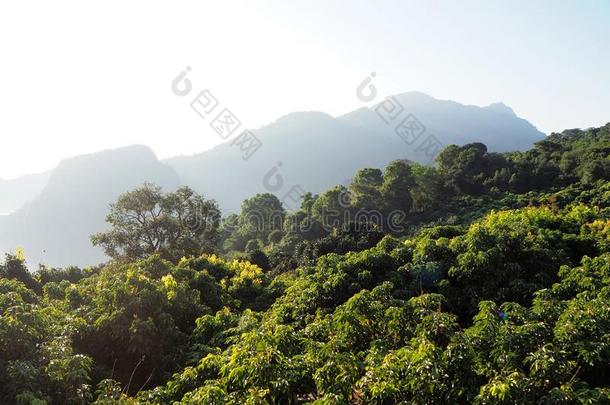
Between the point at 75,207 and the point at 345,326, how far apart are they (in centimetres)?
18681

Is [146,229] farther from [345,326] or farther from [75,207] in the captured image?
[75,207]

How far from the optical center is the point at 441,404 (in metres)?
6.66

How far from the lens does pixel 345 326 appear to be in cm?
934

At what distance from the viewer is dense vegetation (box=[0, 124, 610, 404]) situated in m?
6.84

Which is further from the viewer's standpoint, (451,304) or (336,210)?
(336,210)

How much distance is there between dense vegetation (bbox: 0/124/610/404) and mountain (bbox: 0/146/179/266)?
511 feet

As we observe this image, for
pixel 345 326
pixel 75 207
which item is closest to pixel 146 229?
pixel 345 326

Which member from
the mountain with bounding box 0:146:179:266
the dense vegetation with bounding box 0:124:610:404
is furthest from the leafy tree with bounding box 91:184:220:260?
the mountain with bounding box 0:146:179:266

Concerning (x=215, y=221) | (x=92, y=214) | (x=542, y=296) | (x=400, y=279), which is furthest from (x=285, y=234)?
(x=92, y=214)

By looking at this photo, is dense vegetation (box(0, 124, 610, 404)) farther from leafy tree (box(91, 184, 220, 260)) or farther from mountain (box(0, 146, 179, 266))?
mountain (box(0, 146, 179, 266))

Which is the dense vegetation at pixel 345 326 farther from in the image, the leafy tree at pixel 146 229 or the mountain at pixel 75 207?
the mountain at pixel 75 207

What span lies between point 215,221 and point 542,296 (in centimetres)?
2863

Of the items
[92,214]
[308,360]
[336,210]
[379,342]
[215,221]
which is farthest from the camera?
[92,214]

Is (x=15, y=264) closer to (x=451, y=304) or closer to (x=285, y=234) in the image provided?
(x=451, y=304)
